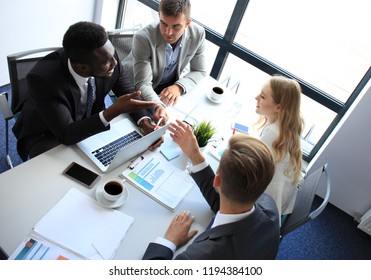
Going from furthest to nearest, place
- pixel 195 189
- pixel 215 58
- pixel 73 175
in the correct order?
pixel 215 58 < pixel 195 189 < pixel 73 175

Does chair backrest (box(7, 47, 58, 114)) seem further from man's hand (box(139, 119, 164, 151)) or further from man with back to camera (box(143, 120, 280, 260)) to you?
man with back to camera (box(143, 120, 280, 260))

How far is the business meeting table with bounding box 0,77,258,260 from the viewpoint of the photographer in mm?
1084

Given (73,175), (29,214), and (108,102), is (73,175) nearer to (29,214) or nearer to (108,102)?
(29,214)

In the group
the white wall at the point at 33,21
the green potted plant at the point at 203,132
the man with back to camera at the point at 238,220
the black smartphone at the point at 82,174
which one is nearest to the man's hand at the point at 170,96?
the green potted plant at the point at 203,132

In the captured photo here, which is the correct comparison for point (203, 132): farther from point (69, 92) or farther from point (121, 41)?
point (121, 41)

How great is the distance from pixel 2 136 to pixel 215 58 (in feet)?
6.46

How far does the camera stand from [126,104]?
1366 mm

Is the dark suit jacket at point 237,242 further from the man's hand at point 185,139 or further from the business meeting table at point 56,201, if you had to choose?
the man's hand at point 185,139

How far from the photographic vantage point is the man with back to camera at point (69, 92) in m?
1.32

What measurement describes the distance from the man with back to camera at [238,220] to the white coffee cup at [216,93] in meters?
0.93

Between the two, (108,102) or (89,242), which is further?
(108,102)

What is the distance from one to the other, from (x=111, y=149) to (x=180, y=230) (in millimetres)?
545
